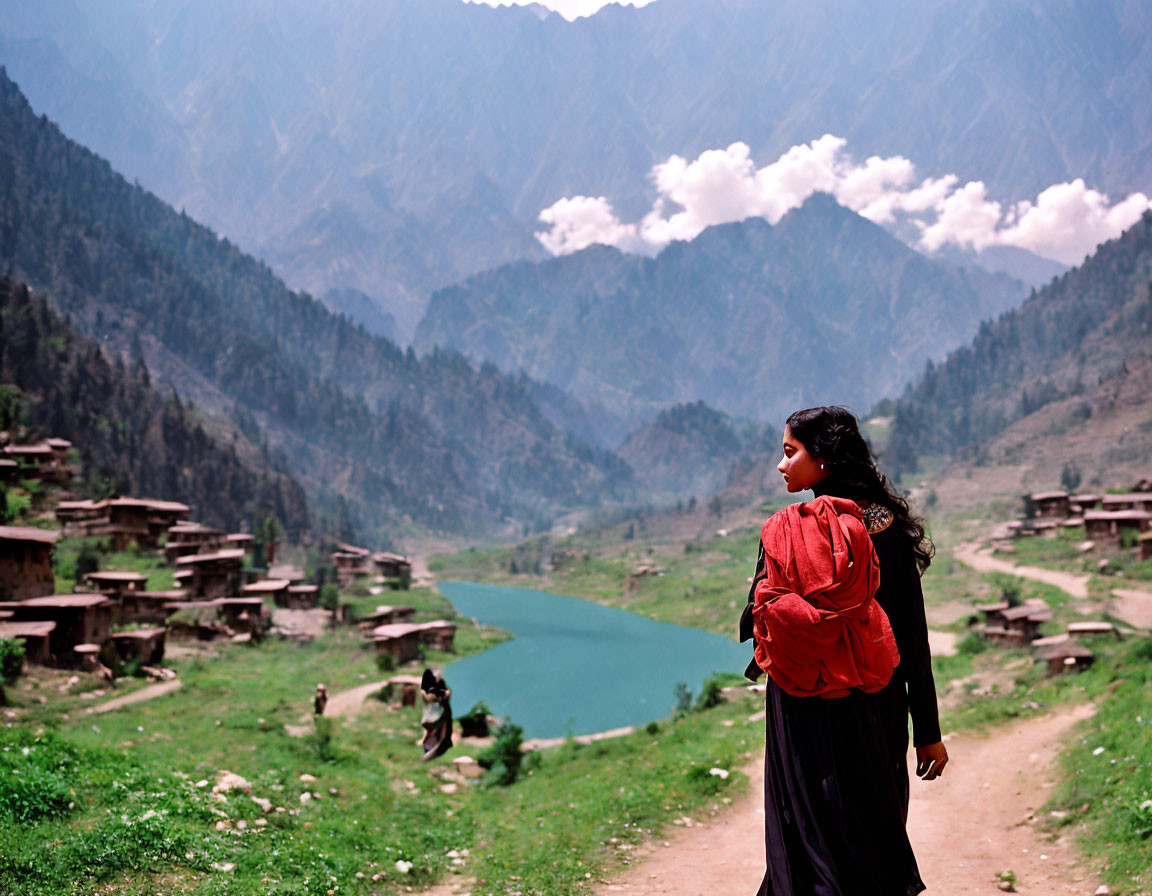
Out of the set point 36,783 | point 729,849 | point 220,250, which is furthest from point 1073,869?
point 220,250

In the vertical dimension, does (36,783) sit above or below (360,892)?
above

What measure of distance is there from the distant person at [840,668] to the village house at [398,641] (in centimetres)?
3076

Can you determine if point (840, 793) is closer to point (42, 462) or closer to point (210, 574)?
point (210, 574)

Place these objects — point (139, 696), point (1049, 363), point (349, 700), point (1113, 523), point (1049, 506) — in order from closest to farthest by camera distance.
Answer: point (139, 696) < point (349, 700) < point (1113, 523) < point (1049, 506) < point (1049, 363)

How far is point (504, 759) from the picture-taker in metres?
14.6

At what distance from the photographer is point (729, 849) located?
28.1 ft

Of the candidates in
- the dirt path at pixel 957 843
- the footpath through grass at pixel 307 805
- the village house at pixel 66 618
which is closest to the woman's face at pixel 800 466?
the dirt path at pixel 957 843

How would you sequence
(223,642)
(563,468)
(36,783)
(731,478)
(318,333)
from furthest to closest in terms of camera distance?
(563,468)
(318,333)
(731,478)
(223,642)
(36,783)

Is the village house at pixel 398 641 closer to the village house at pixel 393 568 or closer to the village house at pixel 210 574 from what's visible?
the village house at pixel 210 574

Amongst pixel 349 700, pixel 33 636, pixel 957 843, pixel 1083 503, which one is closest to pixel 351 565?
pixel 349 700

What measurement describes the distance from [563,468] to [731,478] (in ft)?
205

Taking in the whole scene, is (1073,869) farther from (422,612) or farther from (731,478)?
(731,478)

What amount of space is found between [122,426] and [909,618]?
74217 mm

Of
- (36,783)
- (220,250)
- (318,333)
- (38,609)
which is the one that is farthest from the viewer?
(318,333)
